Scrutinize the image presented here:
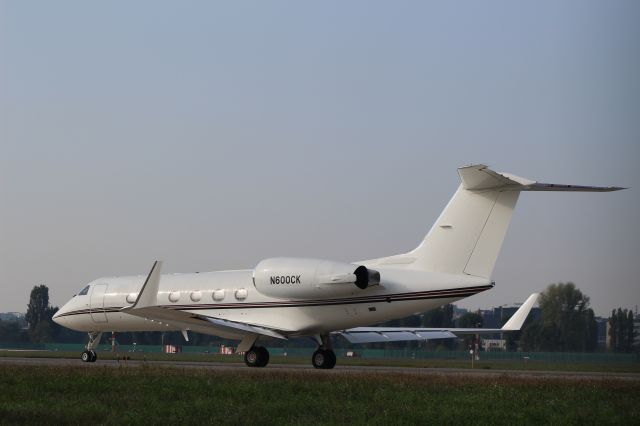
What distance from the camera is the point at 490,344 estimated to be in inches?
3546

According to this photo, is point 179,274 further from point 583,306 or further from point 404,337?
point 583,306

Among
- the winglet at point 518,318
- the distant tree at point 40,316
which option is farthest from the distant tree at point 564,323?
the distant tree at point 40,316

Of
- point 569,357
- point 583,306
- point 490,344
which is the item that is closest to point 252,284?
point 569,357

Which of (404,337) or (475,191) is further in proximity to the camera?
(404,337)

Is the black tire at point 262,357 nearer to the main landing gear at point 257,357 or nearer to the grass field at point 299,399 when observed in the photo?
the main landing gear at point 257,357

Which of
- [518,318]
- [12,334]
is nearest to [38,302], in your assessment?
[12,334]

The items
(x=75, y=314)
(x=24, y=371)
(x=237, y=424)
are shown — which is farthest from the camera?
(x=75, y=314)

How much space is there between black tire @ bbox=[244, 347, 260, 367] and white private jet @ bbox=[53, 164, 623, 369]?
1.1 inches

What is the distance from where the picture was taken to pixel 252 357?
93.1ft

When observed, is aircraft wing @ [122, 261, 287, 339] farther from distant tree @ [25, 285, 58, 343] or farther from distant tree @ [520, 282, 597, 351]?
distant tree @ [25, 285, 58, 343]

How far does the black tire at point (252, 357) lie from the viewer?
92.8ft

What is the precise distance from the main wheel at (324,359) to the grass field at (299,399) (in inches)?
263

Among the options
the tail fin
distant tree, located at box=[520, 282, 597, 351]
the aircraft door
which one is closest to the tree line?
distant tree, located at box=[520, 282, 597, 351]

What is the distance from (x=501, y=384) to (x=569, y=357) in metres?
26.8
